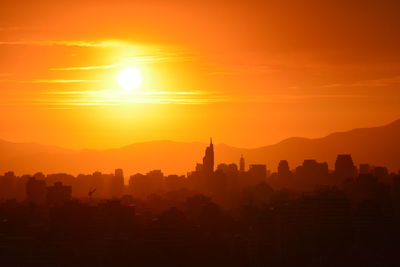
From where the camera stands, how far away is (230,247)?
66375 millimetres

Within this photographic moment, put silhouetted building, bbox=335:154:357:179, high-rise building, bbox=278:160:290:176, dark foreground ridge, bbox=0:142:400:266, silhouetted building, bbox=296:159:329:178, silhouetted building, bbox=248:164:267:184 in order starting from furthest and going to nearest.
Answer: high-rise building, bbox=278:160:290:176, silhouetted building, bbox=248:164:267:184, silhouetted building, bbox=296:159:329:178, silhouetted building, bbox=335:154:357:179, dark foreground ridge, bbox=0:142:400:266

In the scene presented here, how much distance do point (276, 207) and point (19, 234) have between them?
28.5 metres

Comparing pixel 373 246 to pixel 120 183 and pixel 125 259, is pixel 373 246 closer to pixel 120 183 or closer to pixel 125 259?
pixel 125 259

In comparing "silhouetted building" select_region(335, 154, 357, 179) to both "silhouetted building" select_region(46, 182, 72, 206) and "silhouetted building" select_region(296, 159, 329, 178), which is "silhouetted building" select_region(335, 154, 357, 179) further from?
"silhouetted building" select_region(46, 182, 72, 206)

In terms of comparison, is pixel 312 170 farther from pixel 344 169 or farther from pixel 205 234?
pixel 205 234

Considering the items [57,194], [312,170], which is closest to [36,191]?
[57,194]

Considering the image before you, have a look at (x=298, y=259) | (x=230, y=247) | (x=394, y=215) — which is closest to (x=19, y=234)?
(x=230, y=247)

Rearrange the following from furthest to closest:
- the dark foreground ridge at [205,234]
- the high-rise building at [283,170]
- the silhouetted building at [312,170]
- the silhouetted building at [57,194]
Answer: the high-rise building at [283,170]
the silhouetted building at [312,170]
the silhouetted building at [57,194]
the dark foreground ridge at [205,234]

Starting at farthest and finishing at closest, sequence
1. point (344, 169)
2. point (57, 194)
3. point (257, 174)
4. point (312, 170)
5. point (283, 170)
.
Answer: point (257, 174), point (283, 170), point (312, 170), point (344, 169), point (57, 194)

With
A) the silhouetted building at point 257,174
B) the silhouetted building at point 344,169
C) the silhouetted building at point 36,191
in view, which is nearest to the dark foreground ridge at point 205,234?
the silhouetted building at point 36,191

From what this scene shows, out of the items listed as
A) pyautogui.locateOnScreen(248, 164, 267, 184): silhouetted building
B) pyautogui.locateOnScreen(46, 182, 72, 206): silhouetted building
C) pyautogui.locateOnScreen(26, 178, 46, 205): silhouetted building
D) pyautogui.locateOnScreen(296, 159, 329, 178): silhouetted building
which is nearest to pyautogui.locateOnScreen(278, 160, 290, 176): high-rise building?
pyautogui.locateOnScreen(248, 164, 267, 184): silhouetted building

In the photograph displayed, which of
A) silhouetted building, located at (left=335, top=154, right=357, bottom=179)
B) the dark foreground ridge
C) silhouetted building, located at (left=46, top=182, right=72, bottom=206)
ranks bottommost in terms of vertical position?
the dark foreground ridge

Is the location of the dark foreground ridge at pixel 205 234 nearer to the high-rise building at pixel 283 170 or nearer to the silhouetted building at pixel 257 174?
the high-rise building at pixel 283 170

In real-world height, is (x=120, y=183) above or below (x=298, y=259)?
above
